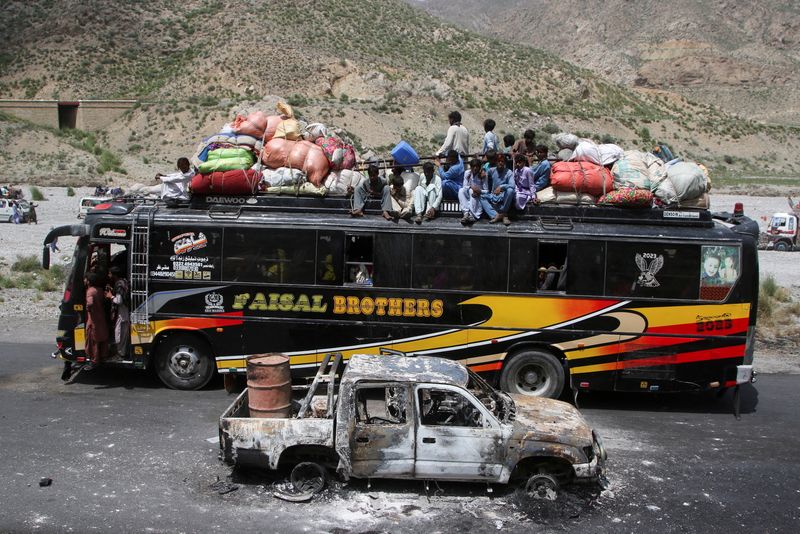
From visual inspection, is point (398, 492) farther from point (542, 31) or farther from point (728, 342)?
point (542, 31)

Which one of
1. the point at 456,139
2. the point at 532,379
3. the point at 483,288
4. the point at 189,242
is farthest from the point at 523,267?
the point at 189,242

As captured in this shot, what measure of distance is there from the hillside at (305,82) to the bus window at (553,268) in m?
48.6

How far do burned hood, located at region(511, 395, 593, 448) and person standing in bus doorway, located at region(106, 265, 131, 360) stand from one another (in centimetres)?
603

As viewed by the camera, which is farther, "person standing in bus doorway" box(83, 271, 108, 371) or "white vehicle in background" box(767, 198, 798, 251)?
"white vehicle in background" box(767, 198, 798, 251)

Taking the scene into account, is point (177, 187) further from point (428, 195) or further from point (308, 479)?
point (308, 479)

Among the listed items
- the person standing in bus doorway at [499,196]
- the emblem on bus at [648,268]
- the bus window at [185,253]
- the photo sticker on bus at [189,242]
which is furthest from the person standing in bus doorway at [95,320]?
the emblem on bus at [648,268]

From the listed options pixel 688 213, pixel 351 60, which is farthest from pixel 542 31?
pixel 688 213

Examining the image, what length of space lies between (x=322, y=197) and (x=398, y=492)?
4858 millimetres

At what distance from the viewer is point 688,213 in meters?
11.3

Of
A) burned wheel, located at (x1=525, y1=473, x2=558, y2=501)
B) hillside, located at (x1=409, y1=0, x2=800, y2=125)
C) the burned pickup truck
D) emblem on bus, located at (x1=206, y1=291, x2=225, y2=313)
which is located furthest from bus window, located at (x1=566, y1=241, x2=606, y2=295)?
hillside, located at (x1=409, y1=0, x2=800, y2=125)

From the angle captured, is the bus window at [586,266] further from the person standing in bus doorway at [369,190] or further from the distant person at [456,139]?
the distant person at [456,139]

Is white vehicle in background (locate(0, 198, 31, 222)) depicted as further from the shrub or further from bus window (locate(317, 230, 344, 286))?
bus window (locate(317, 230, 344, 286))

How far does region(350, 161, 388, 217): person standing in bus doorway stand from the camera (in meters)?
11.2

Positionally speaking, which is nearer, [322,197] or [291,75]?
[322,197]
